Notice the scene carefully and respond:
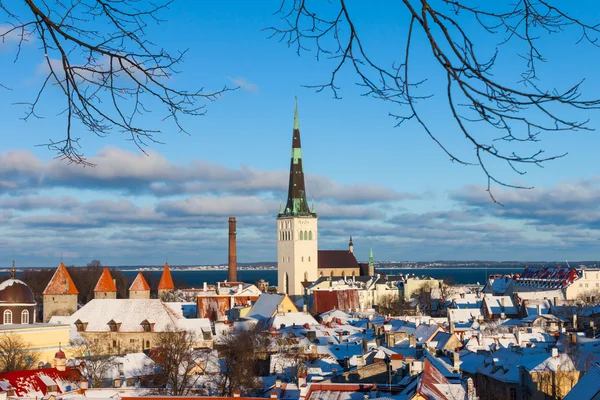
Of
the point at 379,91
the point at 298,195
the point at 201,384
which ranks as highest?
the point at 298,195

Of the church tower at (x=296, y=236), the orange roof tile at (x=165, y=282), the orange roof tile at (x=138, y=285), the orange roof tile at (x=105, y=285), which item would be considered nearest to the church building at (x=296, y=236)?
the church tower at (x=296, y=236)

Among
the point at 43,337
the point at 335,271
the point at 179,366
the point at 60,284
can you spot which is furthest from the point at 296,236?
the point at 179,366

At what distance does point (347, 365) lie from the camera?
31.6m

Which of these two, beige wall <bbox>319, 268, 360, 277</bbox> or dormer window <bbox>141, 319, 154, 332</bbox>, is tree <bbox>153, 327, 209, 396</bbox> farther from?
beige wall <bbox>319, 268, 360, 277</bbox>

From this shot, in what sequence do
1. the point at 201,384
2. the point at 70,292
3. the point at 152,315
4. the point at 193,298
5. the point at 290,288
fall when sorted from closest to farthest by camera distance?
the point at 201,384 → the point at 152,315 → the point at 70,292 → the point at 193,298 → the point at 290,288

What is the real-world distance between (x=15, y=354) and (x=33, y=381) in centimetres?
1265

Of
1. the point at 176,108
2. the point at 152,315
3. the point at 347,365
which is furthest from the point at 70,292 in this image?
the point at 176,108

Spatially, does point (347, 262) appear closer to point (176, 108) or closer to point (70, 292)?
point (70, 292)

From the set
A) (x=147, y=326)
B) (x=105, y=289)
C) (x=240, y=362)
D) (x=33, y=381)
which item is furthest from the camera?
(x=105, y=289)

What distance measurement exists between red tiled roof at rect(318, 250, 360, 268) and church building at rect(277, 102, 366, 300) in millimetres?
6463

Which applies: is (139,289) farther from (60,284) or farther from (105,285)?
(60,284)

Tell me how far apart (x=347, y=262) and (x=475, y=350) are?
258 feet

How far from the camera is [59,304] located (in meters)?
60.5

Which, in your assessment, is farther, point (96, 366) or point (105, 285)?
point (105, 285)
